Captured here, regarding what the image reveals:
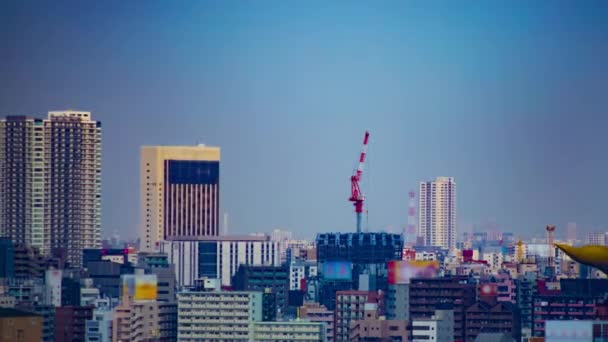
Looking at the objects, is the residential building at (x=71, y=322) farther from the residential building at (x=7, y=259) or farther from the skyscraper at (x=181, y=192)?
the skyscraper at (x=181, y=192)

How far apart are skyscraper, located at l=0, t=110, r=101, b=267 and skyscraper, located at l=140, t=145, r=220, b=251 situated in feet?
4.67

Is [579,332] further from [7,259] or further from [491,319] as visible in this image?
[7,259]

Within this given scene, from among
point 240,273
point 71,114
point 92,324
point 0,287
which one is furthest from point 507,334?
point 71,114

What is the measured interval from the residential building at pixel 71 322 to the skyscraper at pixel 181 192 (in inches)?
589

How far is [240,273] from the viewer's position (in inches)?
1178

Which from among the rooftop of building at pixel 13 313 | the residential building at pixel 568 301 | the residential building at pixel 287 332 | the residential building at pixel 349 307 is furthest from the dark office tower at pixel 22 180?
the rooftop of building at pixel 13 313

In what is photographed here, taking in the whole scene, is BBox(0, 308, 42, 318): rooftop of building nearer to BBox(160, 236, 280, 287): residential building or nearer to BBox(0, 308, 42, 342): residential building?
BBox(0, 308, 42, 342): residential building

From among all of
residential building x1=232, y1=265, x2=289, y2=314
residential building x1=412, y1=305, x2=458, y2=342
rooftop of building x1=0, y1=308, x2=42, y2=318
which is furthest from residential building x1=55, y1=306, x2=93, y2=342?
residential building x1=232, y1=265, x2=289, y2=314

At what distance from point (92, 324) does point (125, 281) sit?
163 inches

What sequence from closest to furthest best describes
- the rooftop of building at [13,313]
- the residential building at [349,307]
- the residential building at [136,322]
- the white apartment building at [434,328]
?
the rooftop of building at [13,313] → the residential building at [136,322] → the white apartment building at [434,328] → the residential building at [349,307]

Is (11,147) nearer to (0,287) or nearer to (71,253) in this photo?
(71,253)

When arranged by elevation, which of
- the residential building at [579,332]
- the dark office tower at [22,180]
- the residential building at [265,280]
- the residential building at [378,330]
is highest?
the dark office tower at [22,180]

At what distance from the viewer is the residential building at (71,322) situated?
18406 millimetres

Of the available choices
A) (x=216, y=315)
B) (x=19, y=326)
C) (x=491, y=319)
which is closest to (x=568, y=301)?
(x=491, y=319)
